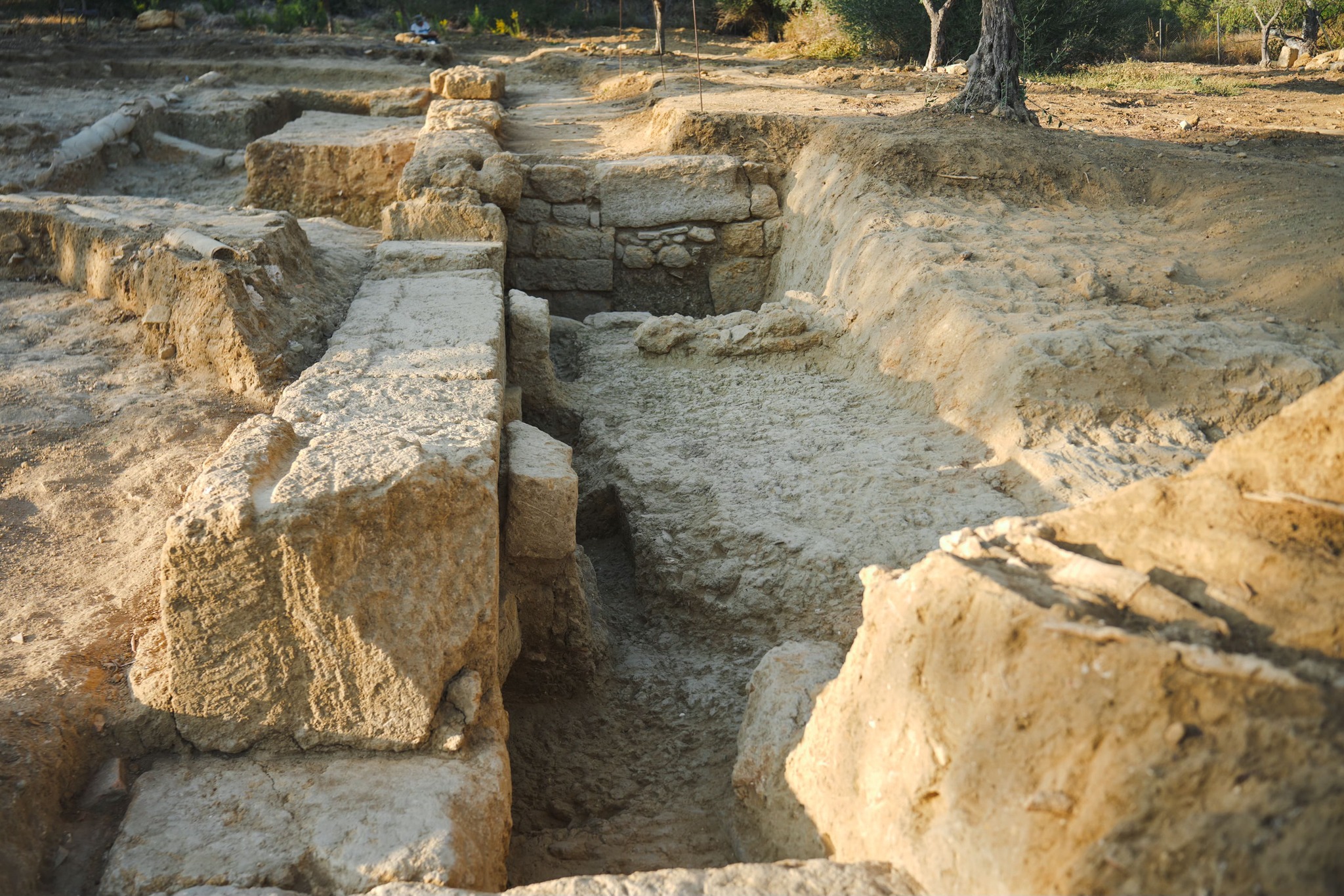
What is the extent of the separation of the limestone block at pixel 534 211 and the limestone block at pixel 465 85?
3.06 meters

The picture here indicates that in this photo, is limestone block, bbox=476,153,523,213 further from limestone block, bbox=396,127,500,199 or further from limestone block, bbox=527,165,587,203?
limestone block, bbox=527,165,587,203

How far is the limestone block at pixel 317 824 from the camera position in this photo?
2.00m

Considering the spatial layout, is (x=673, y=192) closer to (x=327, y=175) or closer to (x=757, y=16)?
(x=327, y=175)

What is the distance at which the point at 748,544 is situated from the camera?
142 inches

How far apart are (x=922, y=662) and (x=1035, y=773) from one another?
0.34 m

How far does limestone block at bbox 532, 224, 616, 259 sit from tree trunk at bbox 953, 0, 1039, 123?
280 centimetres

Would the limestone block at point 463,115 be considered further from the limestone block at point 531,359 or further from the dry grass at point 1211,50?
the dry grass at point 1211,50

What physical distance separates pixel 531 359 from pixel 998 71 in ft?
14.8

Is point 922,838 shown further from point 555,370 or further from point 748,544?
point 555,370

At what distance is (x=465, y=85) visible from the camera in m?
9.30

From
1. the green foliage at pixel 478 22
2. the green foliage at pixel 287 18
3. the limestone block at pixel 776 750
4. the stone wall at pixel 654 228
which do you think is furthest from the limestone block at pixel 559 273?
the green foliage at pixel 478 22

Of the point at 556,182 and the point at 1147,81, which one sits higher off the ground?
the point at 1147,81

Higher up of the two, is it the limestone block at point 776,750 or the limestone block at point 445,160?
the limestone block at point 445,160

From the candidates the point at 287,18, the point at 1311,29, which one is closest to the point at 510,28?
the point at 287,18
